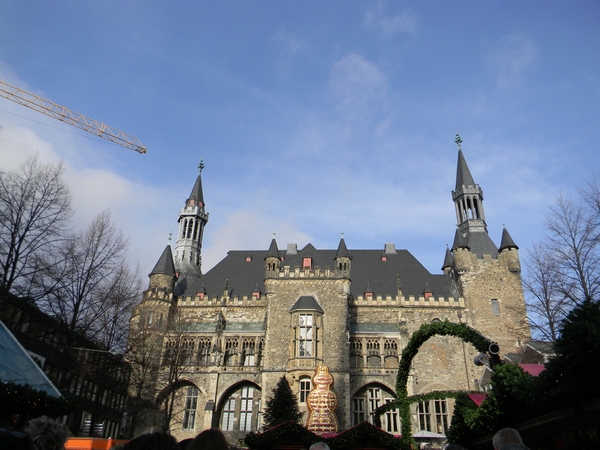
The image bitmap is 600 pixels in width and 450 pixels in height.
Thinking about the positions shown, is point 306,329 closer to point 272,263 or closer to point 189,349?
point 272,263

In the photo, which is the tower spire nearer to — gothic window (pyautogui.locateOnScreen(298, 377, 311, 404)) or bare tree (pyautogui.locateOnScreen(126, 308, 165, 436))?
gothic window (pyautogui.locateOnScreen(298, 377, 311, 404))

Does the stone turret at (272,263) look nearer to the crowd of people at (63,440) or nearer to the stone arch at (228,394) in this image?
the stone arch at (228,394)

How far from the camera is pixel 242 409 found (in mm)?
29969

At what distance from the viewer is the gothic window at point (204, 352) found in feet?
102

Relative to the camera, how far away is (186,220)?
1722 inches

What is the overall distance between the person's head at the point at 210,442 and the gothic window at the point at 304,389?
2577cm

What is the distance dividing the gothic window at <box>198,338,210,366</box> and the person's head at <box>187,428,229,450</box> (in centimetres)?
2952

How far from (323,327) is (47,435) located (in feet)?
85.5

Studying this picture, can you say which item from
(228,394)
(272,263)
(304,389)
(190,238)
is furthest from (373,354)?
(190,238)

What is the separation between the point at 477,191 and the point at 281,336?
Answer: 22627 mm

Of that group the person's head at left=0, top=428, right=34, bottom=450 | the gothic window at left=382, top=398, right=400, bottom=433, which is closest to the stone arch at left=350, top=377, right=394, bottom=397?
the gothic window at left=382, top=398, right=400, bottom=433

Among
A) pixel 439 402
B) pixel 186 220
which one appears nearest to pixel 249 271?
pixel 186 220

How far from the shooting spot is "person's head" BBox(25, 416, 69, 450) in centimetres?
387

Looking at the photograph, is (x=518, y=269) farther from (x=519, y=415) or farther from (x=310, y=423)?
(x=519, y=415)
